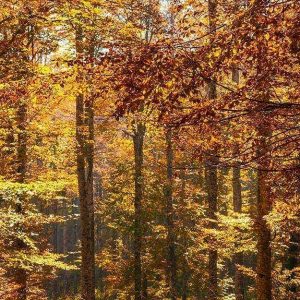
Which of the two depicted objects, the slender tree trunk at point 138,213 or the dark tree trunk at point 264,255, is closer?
the dark tree trunk at point 264,255

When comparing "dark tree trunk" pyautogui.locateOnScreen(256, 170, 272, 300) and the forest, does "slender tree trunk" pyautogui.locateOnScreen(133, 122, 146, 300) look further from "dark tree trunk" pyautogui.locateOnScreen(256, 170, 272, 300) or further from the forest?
"dark tree trunk" pyautogui.locateOnScreen(256, 170, 272, 300)

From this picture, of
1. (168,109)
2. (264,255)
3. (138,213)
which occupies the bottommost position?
(264,255)

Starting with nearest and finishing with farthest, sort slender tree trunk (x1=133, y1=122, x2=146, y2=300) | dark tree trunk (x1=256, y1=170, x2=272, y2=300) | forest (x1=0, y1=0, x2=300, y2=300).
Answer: forest (x1=0, y1=0, x2=300, y2=300)
dark tree trunk (x1=256, y1=170, x2=272, y2=300)
slender tree trunk (x1=133, y1=122, x2=146, y2=300)

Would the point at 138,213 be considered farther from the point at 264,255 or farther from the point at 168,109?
the point at 168,109

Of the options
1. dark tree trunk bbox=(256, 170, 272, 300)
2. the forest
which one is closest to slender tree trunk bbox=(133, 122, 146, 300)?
the forest

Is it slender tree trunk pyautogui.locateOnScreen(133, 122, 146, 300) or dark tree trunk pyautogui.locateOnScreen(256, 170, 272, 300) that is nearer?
dark tree trunk pyautogui.locateOnScreen(256, 170, 272, 300)

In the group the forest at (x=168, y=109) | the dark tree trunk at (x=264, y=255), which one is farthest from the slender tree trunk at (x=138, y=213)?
the dark tree trunk at (x=264, y=255)

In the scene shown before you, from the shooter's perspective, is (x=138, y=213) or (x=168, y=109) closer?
(x=168, y=109)

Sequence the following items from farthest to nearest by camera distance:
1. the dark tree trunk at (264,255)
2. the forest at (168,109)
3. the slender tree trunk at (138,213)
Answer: the slender tree trunk at (138,213)
the dark tree trunk at (264,255)
the forest at (168,109)

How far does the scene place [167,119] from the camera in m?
4.84

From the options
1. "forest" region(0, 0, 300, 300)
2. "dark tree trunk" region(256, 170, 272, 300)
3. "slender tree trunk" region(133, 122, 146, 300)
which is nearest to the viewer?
"forest" region(0, 0, 300, 300)

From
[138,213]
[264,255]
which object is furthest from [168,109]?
[138,213]

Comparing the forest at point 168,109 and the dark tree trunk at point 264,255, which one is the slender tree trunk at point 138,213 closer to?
the forest at point 168,109

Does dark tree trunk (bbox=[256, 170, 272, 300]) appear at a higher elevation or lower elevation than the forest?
lower
